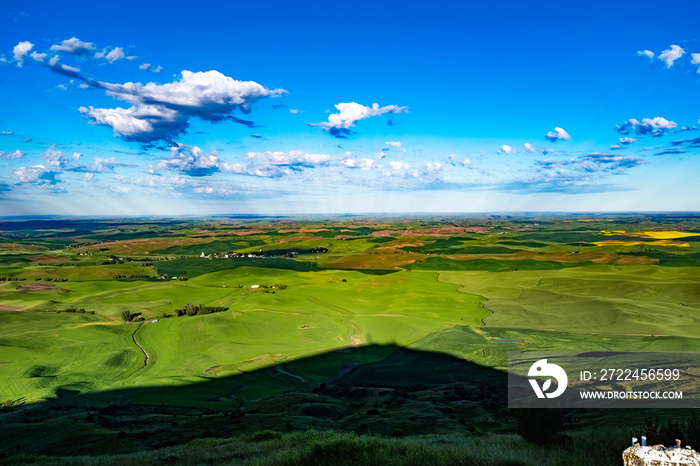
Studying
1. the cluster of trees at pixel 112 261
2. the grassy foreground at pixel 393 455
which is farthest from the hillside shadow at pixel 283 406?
the cluster of trees at pixel 112 261

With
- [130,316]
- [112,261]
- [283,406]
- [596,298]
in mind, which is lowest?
[130,316]

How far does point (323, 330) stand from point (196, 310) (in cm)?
3183

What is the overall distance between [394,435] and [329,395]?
54.1ft

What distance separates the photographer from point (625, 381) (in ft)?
97.9

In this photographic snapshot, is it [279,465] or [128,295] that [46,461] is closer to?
[279,465]

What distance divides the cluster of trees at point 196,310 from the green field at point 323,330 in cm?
132

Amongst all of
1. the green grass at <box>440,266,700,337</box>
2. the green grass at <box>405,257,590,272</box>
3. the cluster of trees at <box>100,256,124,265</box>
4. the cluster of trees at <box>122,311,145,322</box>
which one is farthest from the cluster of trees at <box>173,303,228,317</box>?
the cluster of trees at <box>100,256,124,265</box>

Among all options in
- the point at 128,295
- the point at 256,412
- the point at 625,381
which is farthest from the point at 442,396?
the point at 128,295

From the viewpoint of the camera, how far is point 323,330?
7119 cm

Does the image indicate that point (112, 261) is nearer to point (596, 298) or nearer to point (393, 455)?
point (596, 298)

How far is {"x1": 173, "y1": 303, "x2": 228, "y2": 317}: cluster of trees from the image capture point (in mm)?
84250

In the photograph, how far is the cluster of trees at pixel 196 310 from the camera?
84.2 m

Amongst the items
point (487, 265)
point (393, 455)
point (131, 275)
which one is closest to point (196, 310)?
point (131, 275)

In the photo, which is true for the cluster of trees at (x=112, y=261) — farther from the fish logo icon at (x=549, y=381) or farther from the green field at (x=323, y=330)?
the fish logo icon at (x=549, y=381)
